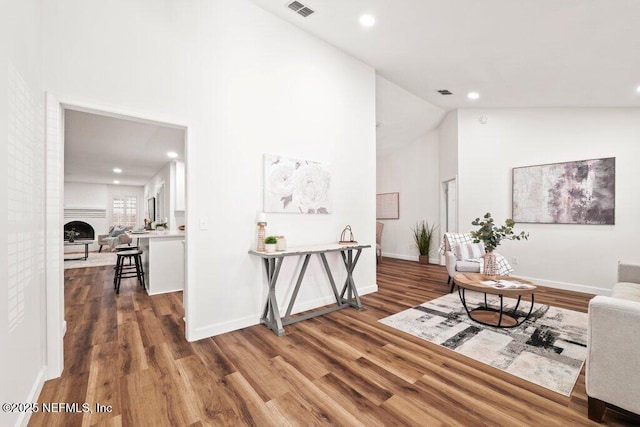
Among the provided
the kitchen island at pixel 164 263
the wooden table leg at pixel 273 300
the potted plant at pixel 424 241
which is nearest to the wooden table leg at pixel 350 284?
the wooden table leg at pixel 273 300

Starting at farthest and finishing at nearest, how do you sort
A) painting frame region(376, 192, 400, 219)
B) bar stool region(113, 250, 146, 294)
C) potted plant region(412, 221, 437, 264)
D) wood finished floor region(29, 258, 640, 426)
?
1. painting frame region(376, 192, 400, 219)
2. potted plant region(412, 221, 437, 264)
3. bar stool region(113, 250, 146, 294)
4. wood finished floor region(29, 258, 640, 426)

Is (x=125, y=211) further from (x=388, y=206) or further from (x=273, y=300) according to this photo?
(x=273, y=300)

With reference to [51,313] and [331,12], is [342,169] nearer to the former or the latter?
[331,12]

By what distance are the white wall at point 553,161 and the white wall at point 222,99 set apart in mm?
2912

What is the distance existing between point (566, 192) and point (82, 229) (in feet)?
47.4

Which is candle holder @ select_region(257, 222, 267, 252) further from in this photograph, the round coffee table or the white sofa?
the white sofa

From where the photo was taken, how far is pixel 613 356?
5.12 feet

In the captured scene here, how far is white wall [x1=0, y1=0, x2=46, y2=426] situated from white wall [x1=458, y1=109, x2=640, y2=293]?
5810 millimetres

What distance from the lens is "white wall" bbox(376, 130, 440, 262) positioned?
262 inches

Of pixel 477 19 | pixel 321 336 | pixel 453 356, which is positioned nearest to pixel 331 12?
pixel 477 19

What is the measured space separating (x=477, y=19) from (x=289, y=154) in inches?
96.0

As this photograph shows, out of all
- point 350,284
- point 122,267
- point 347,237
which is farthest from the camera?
point 122,267

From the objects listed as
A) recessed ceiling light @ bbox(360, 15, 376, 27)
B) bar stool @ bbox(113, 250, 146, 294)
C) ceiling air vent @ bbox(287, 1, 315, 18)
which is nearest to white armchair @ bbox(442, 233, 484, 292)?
recessed ceiling light @ bbox(360, 15, 376, 27)

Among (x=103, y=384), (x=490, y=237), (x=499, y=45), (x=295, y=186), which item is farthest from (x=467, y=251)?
(x=103, y=384)
